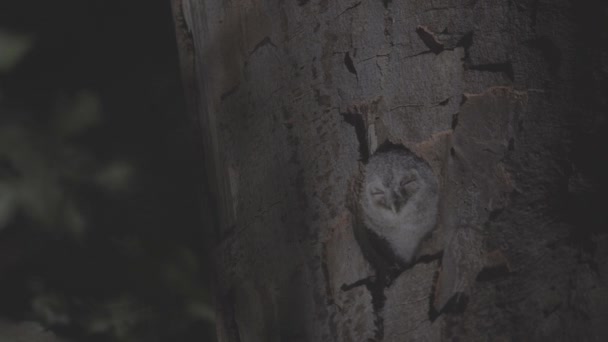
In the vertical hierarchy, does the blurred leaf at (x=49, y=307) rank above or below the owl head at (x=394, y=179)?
below

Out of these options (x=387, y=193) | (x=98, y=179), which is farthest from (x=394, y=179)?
(x=98, y=179)

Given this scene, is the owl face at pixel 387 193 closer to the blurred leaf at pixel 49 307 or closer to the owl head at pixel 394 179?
the owl head at pixel 394 179

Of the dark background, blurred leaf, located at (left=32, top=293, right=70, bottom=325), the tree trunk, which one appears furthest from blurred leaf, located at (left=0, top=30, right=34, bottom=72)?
the tree trunk

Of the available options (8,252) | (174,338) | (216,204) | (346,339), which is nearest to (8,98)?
(8,252)

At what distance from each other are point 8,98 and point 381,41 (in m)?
1.24

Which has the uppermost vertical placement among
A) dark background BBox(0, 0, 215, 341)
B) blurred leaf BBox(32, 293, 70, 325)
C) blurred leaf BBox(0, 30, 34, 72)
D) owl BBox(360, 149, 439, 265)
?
owl BBox(360, 149, 439, 265)

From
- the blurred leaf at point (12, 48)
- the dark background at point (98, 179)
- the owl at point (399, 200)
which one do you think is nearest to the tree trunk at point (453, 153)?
the owl at point (399, 200)

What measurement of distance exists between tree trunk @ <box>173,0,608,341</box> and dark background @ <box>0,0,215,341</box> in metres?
1.02

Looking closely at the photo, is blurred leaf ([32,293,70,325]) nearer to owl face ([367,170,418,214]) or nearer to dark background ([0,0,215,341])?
dark background ([0,0,215,341])

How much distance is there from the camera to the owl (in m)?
0.61

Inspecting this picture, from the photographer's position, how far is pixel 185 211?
5.69 ft

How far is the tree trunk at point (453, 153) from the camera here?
60 centimetres

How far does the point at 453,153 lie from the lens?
23.9 inches

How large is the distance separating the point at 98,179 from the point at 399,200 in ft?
3.83
